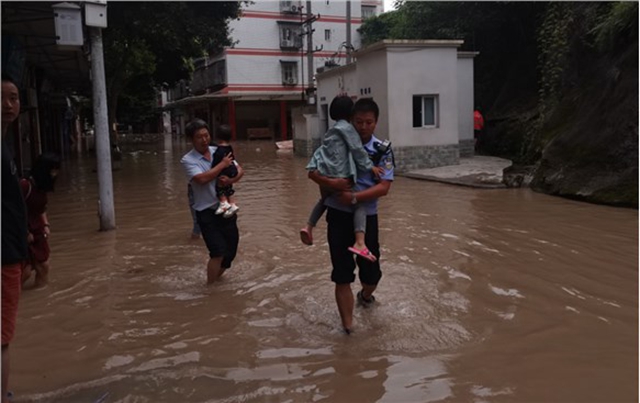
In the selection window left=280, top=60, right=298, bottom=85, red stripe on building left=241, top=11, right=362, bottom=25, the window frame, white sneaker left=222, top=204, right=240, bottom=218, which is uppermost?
red stripe on building left=241, top=11, right=362, bottom=25

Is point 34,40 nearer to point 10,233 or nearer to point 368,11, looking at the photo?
point 10,233

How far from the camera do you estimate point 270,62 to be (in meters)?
41.8

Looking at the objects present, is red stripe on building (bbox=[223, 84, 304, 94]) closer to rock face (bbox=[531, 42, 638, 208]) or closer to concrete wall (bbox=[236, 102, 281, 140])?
concrete wall (bbox=[236, 102, 281, 140])

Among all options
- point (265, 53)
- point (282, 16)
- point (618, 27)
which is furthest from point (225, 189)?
point (282, 16)

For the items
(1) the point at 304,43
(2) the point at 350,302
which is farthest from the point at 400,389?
(1) the point at 304,43

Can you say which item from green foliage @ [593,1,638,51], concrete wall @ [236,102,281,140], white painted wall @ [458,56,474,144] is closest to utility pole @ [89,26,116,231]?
green foliage @ [593,1,638,51]

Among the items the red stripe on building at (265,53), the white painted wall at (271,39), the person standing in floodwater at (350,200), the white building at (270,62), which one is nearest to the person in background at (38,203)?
the person standing in floodwater at (350,200)

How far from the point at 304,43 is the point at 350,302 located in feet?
132

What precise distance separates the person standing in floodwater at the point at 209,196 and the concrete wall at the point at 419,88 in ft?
35.3

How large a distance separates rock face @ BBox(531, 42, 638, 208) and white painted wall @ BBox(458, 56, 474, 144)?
7249 mm

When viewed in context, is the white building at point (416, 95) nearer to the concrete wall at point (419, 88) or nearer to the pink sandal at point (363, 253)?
the concrete wall at point (419, 88)

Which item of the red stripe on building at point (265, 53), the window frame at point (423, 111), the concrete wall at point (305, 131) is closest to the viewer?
the window frame at point (423, 111)

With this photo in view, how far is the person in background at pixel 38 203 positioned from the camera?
4988 millimetres

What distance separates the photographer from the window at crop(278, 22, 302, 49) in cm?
4184
